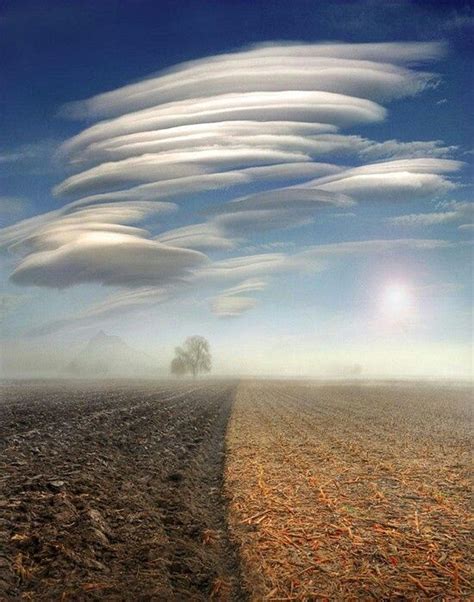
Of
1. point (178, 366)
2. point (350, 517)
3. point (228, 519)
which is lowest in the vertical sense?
point (228, 519)

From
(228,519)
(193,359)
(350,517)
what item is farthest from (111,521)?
(193,359)

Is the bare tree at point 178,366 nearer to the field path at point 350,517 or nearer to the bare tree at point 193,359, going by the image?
the bare tree at point 193,359

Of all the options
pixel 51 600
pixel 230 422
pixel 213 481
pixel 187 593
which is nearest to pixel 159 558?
pixel 187 593

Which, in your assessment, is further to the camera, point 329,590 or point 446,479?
point 446,479

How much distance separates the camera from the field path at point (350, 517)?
769 centimetres

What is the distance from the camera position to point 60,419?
82.4ft

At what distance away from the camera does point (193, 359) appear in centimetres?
16238

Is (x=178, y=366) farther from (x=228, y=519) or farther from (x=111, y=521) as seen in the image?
(x=111, y=521)

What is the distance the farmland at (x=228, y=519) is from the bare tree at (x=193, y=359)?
142483 millimetres

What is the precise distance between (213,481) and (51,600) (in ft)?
25.7

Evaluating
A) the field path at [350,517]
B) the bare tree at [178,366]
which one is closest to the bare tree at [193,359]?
the bare tree at [178,366]

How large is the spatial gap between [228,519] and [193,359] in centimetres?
15299

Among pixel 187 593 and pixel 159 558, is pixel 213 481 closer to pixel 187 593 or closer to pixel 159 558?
pixel 159 558

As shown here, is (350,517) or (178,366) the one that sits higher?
(178,366)
